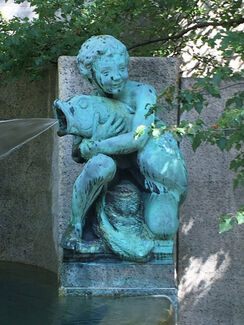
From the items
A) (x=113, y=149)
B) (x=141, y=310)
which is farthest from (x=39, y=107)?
(x=141, y=310)

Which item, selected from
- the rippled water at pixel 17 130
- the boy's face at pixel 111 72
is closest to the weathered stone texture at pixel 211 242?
the rippled water at pixel 17 130

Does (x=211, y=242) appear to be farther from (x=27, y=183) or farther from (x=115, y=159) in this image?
(x=27, y=183)

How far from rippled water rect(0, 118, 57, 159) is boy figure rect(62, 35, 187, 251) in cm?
47

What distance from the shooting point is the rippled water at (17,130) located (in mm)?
5391

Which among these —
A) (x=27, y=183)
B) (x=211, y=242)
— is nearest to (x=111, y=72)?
(x=211, y=242)

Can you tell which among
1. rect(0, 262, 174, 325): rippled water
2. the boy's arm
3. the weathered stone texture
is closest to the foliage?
the weathered stone texture

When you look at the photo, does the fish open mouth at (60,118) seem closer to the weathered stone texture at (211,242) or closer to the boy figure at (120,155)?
the boy figure at (120,155)

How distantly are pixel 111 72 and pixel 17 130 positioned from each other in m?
0.80

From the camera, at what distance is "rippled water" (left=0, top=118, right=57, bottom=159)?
5.39 meters

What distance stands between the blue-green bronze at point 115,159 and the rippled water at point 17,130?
398 millimetres

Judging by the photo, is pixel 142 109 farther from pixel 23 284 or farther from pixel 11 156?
pixel 11 156

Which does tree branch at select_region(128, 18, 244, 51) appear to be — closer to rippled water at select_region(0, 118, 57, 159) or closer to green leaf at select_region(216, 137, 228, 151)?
rippled water at select_region(0, 118, 57, 159)

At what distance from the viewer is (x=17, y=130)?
18.2ft

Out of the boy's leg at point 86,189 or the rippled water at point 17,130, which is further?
the rippled water at point 17,130
